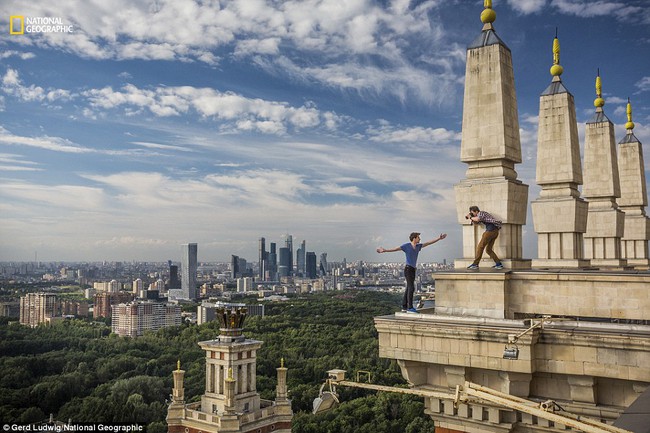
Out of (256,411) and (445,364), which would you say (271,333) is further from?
(445,364)

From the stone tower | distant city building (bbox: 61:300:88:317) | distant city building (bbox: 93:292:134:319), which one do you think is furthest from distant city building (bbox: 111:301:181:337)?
the stone tower

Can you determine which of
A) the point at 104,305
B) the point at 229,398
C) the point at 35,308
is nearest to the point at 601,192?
the point at 229,398

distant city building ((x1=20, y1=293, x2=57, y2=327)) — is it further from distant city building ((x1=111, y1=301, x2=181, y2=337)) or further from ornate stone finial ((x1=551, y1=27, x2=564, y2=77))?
ornate stone finial ((x1=551, y1=27, x2=564, y2=77))

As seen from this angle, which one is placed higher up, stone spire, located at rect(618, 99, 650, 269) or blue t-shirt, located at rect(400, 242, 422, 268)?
stone spire, located at rect(618, 99, 650, 269)

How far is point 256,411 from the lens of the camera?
40.4 m

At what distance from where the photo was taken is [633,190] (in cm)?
2192

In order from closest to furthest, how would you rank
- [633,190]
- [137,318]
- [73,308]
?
[633,190] → [137,318] → [73,308]

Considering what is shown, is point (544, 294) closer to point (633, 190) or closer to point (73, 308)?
point (633, 190)

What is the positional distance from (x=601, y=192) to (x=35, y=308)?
125265mm

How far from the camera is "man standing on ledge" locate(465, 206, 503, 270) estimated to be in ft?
31.8

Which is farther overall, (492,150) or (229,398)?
(229,398)

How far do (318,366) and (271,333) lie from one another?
2636cm

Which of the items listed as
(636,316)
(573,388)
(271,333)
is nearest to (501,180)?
(636,316)

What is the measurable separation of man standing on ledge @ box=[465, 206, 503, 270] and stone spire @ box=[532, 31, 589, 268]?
4619 mm
